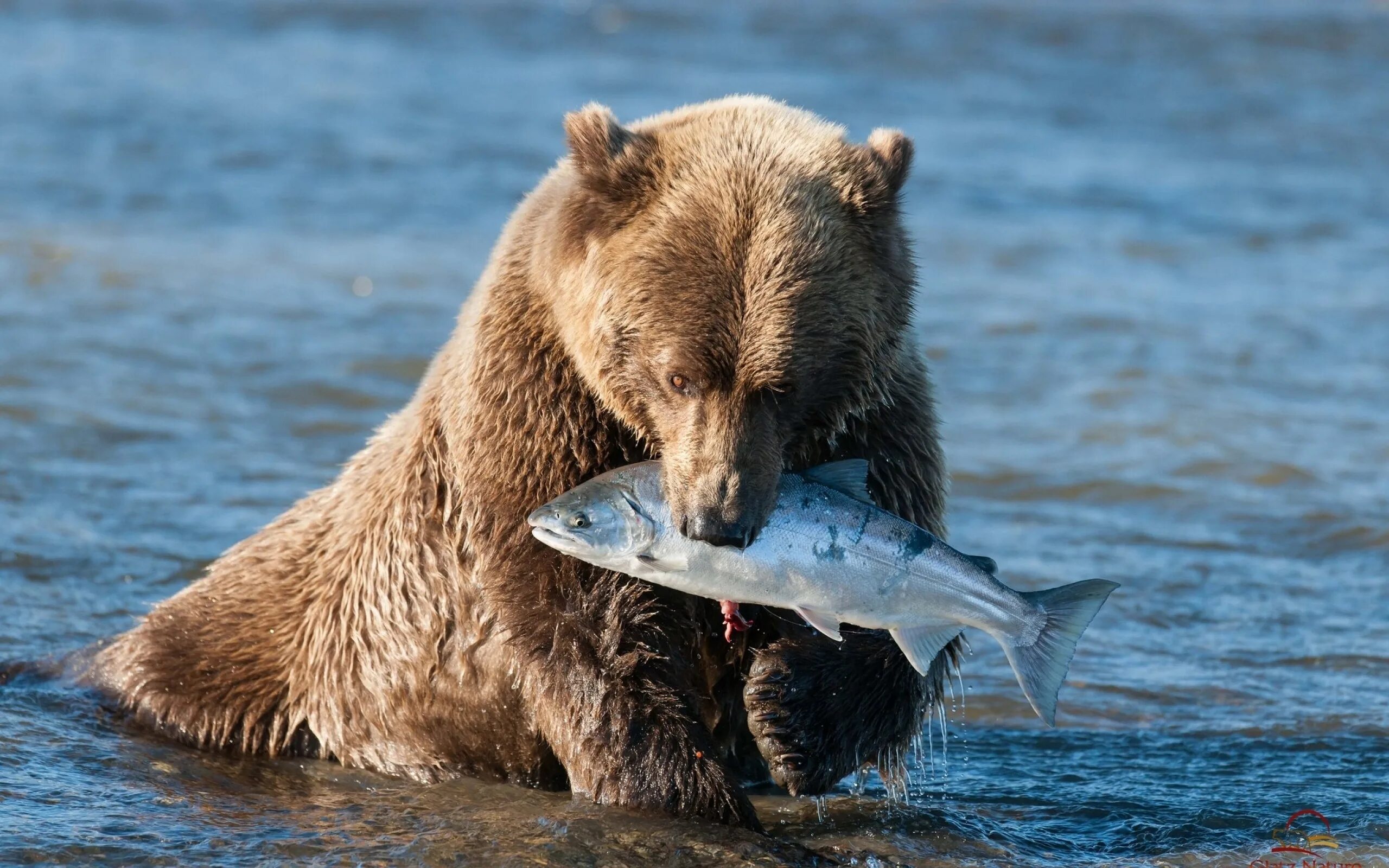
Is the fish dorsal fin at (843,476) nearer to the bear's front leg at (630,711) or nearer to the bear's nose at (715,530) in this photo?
the bear's nose at (715,530)

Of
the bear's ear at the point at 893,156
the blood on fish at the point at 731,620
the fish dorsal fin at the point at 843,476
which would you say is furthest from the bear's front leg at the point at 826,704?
the bear's ear at the point at 893,156

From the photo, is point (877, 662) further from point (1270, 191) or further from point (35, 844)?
point (1270, 191)

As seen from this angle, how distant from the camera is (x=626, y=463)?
208 inches

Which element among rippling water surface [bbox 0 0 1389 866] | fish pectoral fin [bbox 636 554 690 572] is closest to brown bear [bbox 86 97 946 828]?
fish pectoral fin [bbox 636 554 690 572]

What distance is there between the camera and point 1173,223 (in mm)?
16672

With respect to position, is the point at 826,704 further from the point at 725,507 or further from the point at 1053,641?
the point at 725,507

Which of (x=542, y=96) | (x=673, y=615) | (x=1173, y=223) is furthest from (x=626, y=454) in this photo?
(x=542, y=96)

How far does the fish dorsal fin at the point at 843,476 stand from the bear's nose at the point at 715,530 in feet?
1.27

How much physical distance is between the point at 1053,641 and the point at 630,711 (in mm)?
1283

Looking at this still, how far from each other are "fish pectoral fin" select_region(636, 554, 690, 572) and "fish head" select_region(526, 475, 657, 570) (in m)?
0.02

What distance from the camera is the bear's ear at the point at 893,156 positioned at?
5.27 metres

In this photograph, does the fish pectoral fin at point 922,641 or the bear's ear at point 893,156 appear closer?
the fish pectoral fin at point 922,641

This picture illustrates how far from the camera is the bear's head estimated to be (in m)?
4.74

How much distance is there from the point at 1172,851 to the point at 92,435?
7.04m
